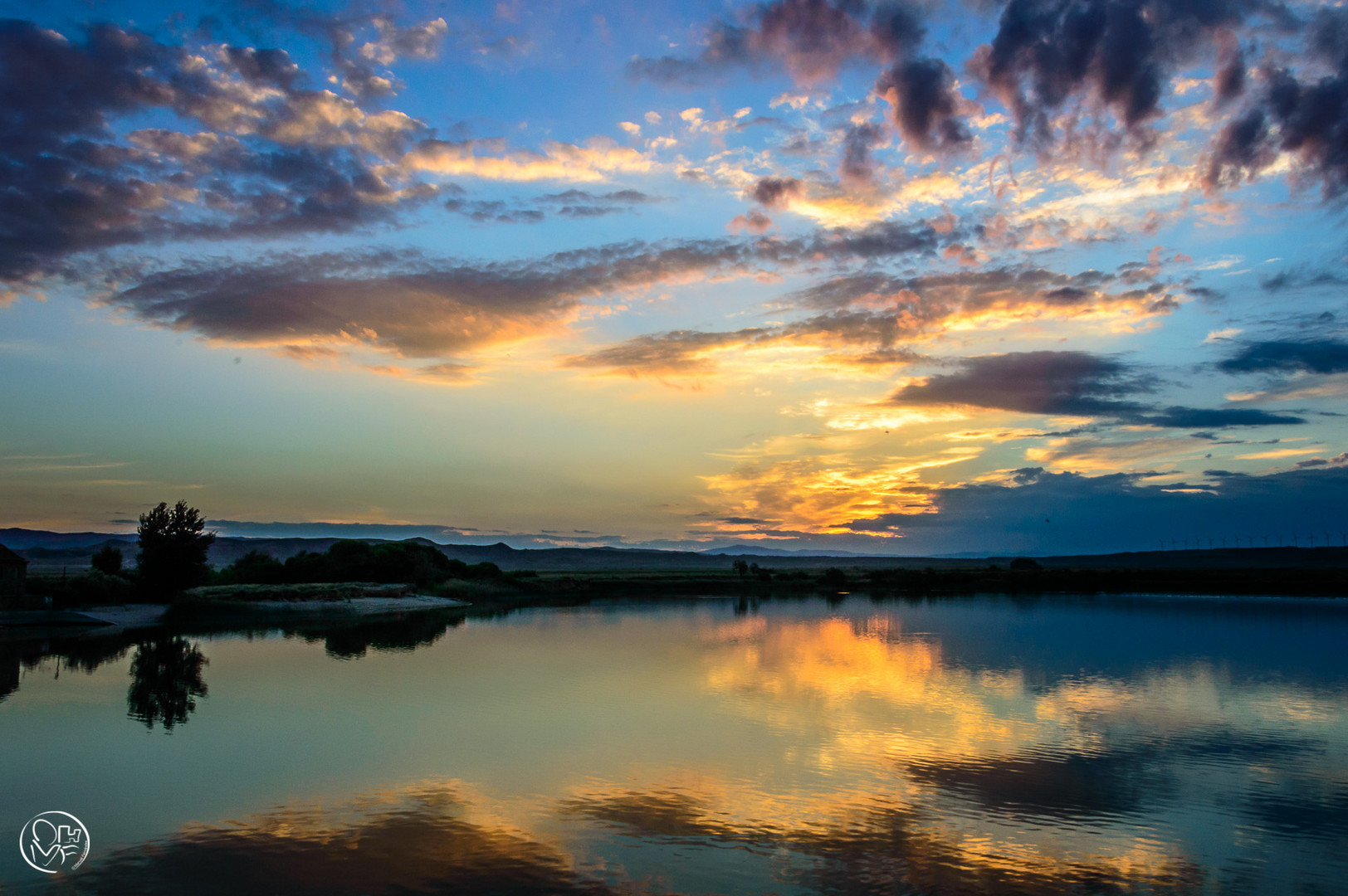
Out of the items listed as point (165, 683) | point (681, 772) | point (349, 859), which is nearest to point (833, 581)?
point (165, 683)

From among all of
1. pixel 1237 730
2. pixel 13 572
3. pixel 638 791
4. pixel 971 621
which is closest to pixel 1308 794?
pixel 1237 730

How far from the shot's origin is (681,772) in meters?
14.8

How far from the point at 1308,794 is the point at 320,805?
16322mm

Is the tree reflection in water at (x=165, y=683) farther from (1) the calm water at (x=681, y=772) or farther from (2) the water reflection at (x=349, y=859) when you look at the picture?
(2) the water reflection at (x=349, y=859)

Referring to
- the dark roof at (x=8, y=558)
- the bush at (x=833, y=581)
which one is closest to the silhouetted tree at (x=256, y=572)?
the dark roof at (x=8, y=558)

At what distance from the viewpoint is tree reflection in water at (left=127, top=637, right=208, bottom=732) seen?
20141 millimetres

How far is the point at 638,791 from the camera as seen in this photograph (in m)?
13.6

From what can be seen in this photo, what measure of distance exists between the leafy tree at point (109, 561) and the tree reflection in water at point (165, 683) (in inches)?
767

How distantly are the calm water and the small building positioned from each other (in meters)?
7.34

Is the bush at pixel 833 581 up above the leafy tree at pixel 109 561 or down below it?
below

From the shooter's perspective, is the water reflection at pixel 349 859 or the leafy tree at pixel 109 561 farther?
the leafy tree at pixel 109 561

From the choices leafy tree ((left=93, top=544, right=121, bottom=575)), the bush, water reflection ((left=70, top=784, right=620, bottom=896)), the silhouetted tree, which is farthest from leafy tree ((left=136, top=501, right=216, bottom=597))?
the bush

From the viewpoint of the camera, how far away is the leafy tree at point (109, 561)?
50844 millimetres

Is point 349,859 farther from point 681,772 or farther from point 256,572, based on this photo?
point 256,572
